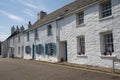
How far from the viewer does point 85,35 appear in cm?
1636

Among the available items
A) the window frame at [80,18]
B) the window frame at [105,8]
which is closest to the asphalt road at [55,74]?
the window frame at [105,8]

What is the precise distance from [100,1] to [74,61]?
256 inches

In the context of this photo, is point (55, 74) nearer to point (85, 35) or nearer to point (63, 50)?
point (85, 35)

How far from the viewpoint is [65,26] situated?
781 inches

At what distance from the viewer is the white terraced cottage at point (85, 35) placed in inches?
537

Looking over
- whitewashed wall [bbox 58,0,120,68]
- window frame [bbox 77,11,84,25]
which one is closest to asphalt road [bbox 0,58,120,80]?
whitewashed wall [bbox 58,0,120,68]

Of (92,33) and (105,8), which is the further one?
(92,33)

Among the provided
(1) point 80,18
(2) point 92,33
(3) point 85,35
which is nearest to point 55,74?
A: (2) point 92,33

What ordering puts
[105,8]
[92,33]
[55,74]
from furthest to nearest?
[92,33], [105,8], [55,74]

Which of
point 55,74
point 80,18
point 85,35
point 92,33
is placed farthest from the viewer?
point 80,18

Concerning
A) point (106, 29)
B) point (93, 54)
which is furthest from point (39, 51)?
point (106, 29)

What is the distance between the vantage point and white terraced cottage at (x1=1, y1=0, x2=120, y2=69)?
44.8 ft

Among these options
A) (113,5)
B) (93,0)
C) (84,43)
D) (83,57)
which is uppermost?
(93,0)

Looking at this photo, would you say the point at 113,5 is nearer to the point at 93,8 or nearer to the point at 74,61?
the point at 93,8
